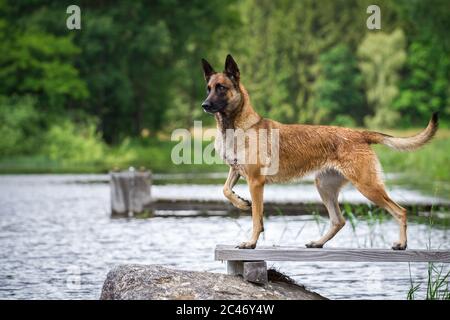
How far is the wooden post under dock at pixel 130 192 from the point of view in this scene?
64.9ft

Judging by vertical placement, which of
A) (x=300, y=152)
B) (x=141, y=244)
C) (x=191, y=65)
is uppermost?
(x=191, y=65)

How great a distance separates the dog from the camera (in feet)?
29.3

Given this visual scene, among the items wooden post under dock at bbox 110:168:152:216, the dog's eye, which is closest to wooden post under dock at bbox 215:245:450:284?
the dog's eye

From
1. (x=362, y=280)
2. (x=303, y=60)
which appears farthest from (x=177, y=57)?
(x=362, y=280)

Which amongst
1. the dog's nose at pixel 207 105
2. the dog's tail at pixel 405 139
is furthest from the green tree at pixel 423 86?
the dog's nose at pixel 207 105

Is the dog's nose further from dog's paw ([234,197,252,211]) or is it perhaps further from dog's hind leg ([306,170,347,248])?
dog's hind leg ([306,170,347,248])

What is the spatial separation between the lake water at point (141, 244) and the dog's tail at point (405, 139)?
1.10 meters

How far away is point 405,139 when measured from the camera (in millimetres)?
9461

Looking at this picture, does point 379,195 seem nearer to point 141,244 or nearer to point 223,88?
point 223,88

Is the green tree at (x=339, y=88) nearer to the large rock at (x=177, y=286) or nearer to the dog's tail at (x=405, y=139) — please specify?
the dog's tail at (x=405, y=139)

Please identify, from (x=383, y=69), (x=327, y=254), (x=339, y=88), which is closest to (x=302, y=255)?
(x=327, y=254)

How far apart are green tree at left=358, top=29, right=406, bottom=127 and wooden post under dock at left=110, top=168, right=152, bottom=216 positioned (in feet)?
133

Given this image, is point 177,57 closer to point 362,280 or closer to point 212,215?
point 212,215

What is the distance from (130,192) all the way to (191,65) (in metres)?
39.3
